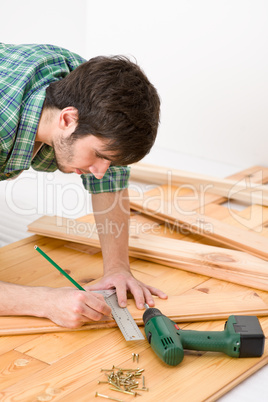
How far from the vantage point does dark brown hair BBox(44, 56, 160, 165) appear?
2188 mm

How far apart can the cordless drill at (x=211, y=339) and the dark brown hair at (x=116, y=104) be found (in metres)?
0.70

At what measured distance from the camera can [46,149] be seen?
8.73ft

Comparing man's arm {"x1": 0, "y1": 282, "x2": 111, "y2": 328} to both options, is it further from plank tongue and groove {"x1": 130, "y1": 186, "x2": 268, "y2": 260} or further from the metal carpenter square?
plank tongue and groove {"x1": 130, "y1": 186, "x2": 268, "y2": 260}

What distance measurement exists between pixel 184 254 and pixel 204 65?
247cm

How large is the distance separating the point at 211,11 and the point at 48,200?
7.17 ft

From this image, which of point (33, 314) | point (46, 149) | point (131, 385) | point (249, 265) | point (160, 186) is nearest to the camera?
point (131, 385)

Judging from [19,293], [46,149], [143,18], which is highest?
[143,18]

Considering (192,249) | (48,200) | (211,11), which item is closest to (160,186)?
(48,200)

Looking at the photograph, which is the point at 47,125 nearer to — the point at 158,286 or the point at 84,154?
the point at 84,154

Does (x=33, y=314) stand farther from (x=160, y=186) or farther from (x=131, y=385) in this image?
(x=160, y=186)

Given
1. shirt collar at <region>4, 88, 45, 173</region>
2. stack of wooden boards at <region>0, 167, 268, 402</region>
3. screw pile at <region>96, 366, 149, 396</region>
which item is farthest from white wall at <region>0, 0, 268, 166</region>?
screw pile at <region>96, 366, 149, 396</region>

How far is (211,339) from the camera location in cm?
214

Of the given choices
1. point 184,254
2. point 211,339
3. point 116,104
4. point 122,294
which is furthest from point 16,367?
point 184,254

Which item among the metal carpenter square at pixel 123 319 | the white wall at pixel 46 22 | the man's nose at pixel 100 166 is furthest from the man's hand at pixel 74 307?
the white wall at pixel 46 22
